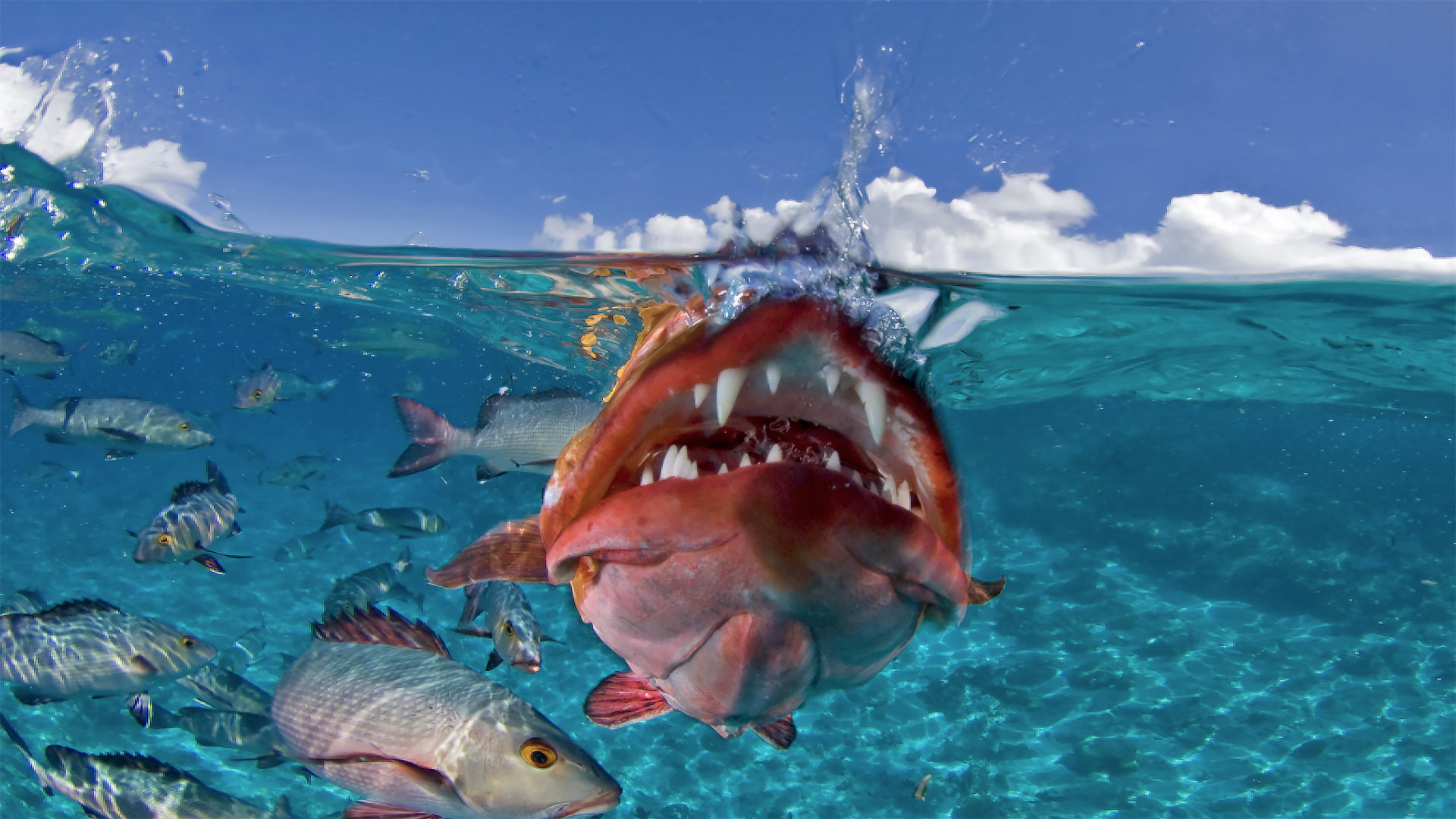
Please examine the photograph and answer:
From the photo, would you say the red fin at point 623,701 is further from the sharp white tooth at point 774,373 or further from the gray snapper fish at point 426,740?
the sharp white tooth at point 774,373

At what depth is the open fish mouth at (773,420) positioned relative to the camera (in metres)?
1.63

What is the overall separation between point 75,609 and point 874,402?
6627mm

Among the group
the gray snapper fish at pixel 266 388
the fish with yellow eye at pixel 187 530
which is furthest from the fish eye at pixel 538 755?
the gray snapper fish at pixel 266 388

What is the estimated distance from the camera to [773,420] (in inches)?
84.3

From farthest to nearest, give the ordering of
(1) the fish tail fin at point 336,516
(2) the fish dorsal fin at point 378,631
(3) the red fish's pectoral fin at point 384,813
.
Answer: (1) the fish tail fin at point 336,516 → (2) the fish dorsal fin at point 378,631 → (3) the red fish's pectoral fin at point 384,813

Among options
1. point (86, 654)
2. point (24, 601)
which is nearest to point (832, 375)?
point (86, 654)

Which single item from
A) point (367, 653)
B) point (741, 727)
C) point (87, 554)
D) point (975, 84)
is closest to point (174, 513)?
point (367, 653)

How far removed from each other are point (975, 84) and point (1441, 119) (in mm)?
4790

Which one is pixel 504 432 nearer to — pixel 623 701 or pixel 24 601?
pixel 623 701

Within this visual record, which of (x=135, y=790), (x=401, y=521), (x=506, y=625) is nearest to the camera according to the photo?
(x=135, y=790)

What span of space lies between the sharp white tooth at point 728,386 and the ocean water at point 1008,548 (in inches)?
11.7

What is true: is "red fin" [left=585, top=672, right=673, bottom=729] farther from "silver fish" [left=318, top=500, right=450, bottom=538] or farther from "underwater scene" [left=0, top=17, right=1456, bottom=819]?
"silver fish" [left=318, top=500, right=450, bottom=538]

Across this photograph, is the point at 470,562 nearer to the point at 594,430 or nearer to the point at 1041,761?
the point at 594,430

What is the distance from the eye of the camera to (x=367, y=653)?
12.9ft
